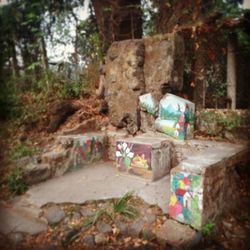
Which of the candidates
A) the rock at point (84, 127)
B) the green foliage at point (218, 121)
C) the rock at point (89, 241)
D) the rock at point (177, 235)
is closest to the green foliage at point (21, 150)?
the rock at point (84, 127)

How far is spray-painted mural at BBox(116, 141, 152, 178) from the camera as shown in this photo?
344 centimetres

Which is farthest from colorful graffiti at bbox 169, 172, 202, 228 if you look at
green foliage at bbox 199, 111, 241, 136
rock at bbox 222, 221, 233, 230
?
green foliage at bbox 199, 111, 241, 136

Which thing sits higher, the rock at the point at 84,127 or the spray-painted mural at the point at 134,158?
the rock at the point at 84,127

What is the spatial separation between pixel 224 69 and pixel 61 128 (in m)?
3.34

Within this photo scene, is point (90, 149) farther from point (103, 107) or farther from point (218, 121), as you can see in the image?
point (218, 121)

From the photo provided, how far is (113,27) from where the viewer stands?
5.05 meters

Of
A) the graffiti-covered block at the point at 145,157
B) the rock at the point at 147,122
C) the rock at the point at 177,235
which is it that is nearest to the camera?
the rock at the point at 177,235

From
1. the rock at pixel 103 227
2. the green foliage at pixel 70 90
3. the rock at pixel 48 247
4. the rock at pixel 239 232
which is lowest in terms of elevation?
the rock at pixel 239 232

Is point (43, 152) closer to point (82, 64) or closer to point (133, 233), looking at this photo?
point (133, 233)

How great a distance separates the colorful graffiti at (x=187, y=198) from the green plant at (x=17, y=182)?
80.2 inches

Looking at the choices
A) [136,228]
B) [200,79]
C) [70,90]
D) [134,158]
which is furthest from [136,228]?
[70,90]

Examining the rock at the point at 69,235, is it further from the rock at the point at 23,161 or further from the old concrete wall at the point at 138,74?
the old concrete wall at the point at 138,74

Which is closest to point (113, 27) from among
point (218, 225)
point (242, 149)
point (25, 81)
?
point (25, 81)

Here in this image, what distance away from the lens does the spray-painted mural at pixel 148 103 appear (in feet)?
13.8
